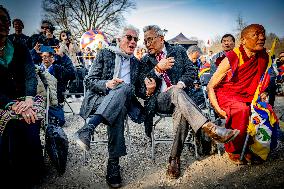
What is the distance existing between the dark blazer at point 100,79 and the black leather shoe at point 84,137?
23.6 inches

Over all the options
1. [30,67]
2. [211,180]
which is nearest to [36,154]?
[30,67]

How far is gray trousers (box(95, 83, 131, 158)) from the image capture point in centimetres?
276

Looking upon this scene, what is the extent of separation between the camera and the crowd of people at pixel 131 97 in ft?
8.61

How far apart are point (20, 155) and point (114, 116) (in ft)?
3.54

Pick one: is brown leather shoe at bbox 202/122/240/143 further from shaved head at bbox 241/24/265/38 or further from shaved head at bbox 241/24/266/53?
shaved head at bbox 241/24/265/38

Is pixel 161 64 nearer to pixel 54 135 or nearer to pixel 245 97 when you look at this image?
pixel 245 97

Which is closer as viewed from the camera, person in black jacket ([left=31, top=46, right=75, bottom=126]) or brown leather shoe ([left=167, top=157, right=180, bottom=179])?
brown leather shoe ([left=167, top=157, right=180, bottom=179])

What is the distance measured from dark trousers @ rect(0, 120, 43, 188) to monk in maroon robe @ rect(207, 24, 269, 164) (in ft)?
7.55

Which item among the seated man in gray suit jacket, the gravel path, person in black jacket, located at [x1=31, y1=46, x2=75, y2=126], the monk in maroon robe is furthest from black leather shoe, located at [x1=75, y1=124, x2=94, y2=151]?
person in black jacket, located at [x1=31, y1=46, x2=75, y2=126]

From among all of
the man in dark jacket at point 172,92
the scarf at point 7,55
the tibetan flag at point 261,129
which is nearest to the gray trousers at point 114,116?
the man in dark jacket at point 172,92

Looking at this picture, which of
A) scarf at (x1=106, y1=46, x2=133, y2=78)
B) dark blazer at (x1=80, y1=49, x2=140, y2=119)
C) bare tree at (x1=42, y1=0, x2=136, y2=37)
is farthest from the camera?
bare tree at (x1=42, y1=0, x2=136, y2=37)

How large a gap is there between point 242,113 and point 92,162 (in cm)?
206

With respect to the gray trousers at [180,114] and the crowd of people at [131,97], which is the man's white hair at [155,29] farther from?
the gray trousers at [180,114]

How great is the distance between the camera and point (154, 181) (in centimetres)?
279
